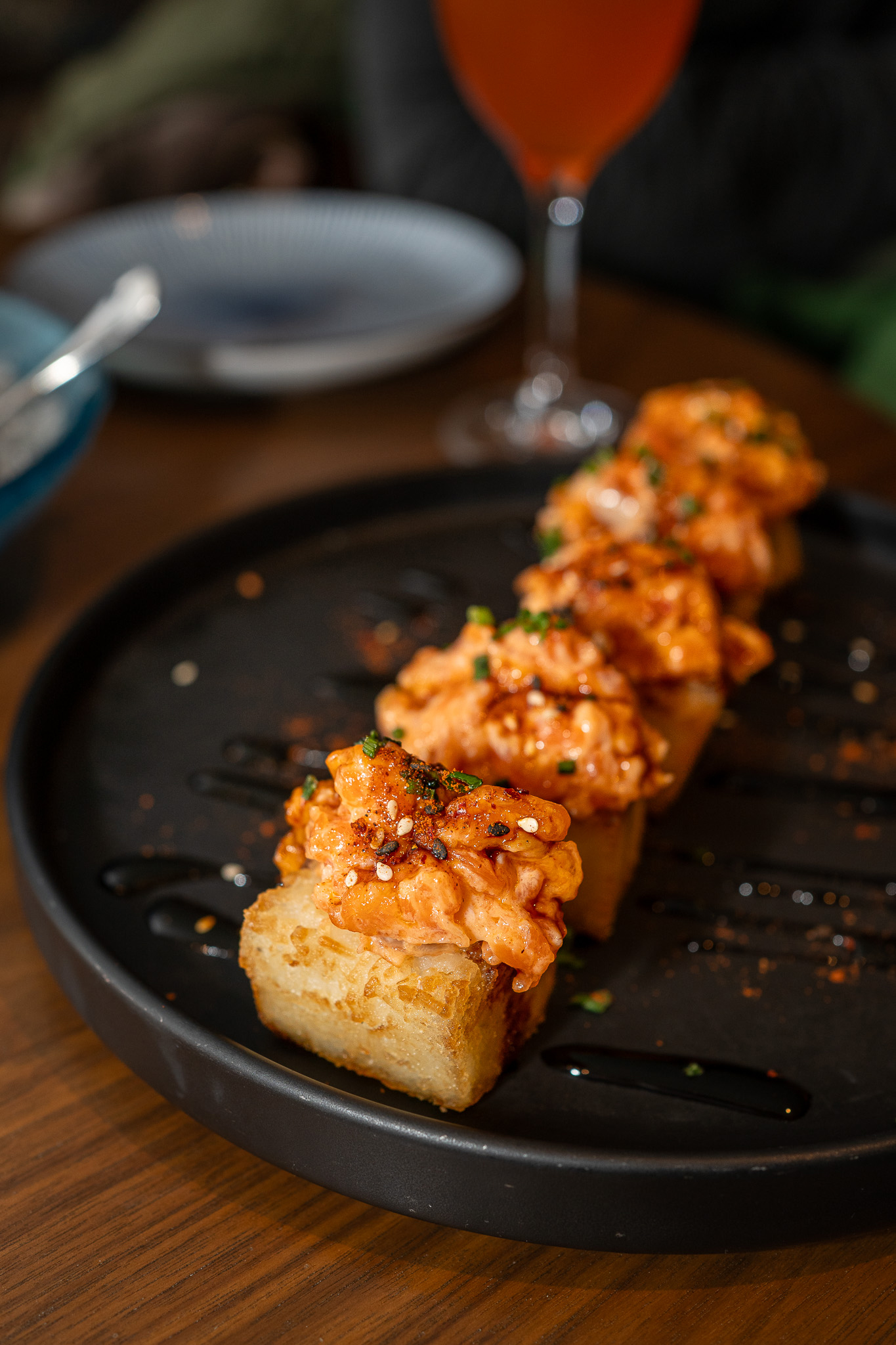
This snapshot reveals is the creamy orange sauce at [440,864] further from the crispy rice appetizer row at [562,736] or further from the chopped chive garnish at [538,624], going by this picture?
the chopped chive garnish at [538,624]

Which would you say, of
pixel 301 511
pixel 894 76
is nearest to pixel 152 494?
pixel 301 511

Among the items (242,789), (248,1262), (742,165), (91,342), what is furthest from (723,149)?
(248,1262)

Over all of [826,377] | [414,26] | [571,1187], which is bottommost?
[826,377]

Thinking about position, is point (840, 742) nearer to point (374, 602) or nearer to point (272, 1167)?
point (374, 602)

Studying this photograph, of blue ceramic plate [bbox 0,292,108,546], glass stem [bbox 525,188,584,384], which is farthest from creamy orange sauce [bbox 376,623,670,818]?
glass stem [bbox 525,188,584,384]

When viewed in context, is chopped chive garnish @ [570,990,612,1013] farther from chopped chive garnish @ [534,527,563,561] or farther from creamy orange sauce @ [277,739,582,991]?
chopped chive garnish @ [534,527,563,561]

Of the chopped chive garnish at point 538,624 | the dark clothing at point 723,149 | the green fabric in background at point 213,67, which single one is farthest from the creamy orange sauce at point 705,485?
the green fabric in background at point 213,67

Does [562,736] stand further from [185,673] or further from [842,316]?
[842,316]
